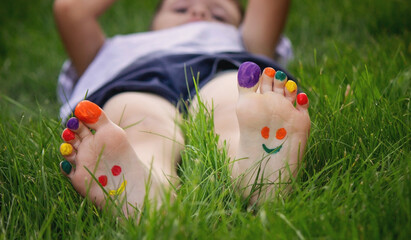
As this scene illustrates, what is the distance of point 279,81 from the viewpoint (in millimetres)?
901

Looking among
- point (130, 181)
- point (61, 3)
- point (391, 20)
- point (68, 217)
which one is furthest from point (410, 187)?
point (391, 20)

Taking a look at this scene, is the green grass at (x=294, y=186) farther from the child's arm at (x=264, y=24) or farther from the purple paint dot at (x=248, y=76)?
the child's arm at (x=264, y=24)

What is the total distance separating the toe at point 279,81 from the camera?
2.94ft

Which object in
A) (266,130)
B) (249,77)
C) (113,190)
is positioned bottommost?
(113,190)

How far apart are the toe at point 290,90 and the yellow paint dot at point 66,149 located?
0.47 meters

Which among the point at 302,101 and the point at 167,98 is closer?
the point at 302,101

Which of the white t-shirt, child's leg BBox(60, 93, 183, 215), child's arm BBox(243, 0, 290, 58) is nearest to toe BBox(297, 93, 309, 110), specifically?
child's leg BBox(60, 93, 183, 215)

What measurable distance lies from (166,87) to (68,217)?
56cm

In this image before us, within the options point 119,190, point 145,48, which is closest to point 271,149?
point 119,190

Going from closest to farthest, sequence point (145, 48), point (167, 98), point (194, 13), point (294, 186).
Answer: point (294, 186), point (167, 98), point (145, 48), point (194, 13)

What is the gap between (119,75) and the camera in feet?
4.54

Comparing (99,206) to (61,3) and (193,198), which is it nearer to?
(193,198)

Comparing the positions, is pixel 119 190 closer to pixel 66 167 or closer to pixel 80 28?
pixel 66 167

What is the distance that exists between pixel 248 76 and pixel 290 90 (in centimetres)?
10
